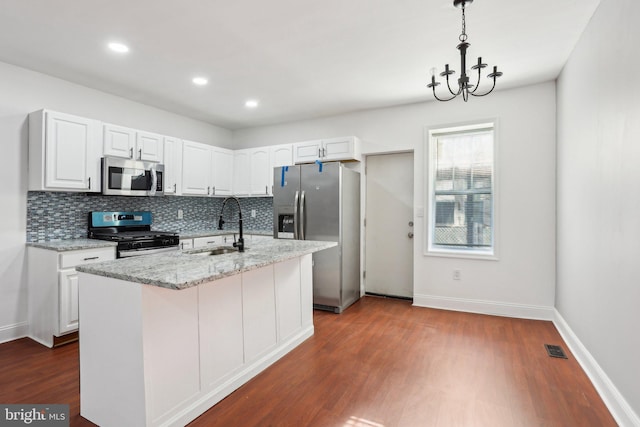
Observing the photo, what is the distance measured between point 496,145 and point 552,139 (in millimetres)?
534

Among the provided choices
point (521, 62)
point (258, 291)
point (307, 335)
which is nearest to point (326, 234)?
point (307, 335)

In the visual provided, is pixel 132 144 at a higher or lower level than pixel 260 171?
higher

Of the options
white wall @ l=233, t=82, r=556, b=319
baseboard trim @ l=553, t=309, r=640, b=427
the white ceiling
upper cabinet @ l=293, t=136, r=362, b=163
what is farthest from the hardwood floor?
the white ceiling

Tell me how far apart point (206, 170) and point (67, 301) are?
238 cm

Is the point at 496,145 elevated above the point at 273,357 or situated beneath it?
elevated above

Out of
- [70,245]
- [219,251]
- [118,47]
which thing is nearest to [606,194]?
[219,251]

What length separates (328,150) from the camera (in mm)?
4469

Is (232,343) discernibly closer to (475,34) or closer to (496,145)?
(475,34)

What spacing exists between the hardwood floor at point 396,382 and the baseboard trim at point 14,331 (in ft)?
0.32

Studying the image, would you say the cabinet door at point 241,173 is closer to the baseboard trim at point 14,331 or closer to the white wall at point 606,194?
the baseboard trim at point 14,331

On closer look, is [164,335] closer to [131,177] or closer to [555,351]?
[131,177]

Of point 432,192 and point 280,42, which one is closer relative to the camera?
point 280,42

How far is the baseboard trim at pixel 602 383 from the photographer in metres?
1.78

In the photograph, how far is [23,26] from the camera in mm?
2416
